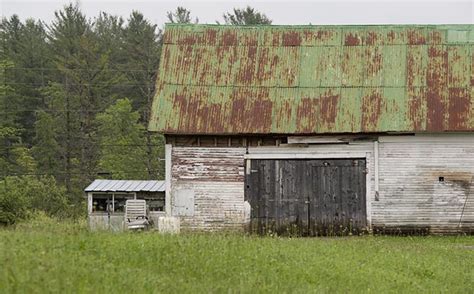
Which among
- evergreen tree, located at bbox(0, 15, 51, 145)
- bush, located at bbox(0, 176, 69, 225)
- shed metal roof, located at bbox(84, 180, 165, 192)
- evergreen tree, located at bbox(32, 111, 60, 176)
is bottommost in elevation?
bush, located at bbox(0, 176, 69, 225)

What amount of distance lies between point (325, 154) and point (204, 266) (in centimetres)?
1219

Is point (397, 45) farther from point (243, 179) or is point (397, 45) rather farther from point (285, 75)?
point (243, 179)

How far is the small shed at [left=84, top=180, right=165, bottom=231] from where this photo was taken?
28.8m

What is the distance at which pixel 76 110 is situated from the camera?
172ft

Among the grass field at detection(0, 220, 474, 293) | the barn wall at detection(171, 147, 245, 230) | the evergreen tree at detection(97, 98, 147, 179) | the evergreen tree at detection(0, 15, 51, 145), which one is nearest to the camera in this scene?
the grass field at detection(0, 220, 474, 293)

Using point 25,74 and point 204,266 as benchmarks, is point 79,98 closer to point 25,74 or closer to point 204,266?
point 25,74

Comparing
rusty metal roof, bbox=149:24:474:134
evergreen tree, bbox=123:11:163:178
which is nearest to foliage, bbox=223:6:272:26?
evergreen tree, bbox=123:11:163:178

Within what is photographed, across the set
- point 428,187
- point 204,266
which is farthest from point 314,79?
point 204,266

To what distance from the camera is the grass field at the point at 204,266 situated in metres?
9.88

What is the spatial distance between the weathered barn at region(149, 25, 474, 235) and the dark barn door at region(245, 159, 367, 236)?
0.03 meters

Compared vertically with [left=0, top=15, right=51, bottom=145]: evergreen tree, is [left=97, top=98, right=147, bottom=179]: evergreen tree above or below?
below

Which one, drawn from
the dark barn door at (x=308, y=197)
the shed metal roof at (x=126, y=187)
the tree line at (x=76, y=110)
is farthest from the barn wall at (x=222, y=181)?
the tree line at (x=76, y=110)

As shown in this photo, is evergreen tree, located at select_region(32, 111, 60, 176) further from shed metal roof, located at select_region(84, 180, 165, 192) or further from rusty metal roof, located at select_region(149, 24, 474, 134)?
rusty metal roof, located at select_region(149, 24, 474, 134)

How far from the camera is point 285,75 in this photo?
2505cm
